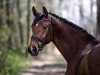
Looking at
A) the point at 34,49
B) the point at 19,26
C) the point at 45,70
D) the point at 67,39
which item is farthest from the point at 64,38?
the point at 19,26

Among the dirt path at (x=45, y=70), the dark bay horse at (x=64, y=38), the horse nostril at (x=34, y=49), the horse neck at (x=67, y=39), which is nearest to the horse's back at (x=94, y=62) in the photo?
the dark bay horse at (x=64, y=38)

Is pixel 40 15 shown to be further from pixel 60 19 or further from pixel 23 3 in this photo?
pixel 23 3

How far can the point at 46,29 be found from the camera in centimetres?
766

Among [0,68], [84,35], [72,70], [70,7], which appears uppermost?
[84,35]

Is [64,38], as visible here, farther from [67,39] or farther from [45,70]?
[45,70]

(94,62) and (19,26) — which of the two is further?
(19,26)

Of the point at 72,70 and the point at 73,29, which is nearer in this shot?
the point at 72,70

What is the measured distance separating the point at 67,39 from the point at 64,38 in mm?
80

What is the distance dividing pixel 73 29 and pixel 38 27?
783 millimetres

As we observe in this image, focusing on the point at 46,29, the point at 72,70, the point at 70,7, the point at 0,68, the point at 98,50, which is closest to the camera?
the point at 98,50

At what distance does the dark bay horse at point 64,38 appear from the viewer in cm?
733

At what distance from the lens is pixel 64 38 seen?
7867 millimetres

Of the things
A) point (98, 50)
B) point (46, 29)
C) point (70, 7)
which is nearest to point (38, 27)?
point (46, 29)

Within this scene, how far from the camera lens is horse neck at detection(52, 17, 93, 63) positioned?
7645 mm
